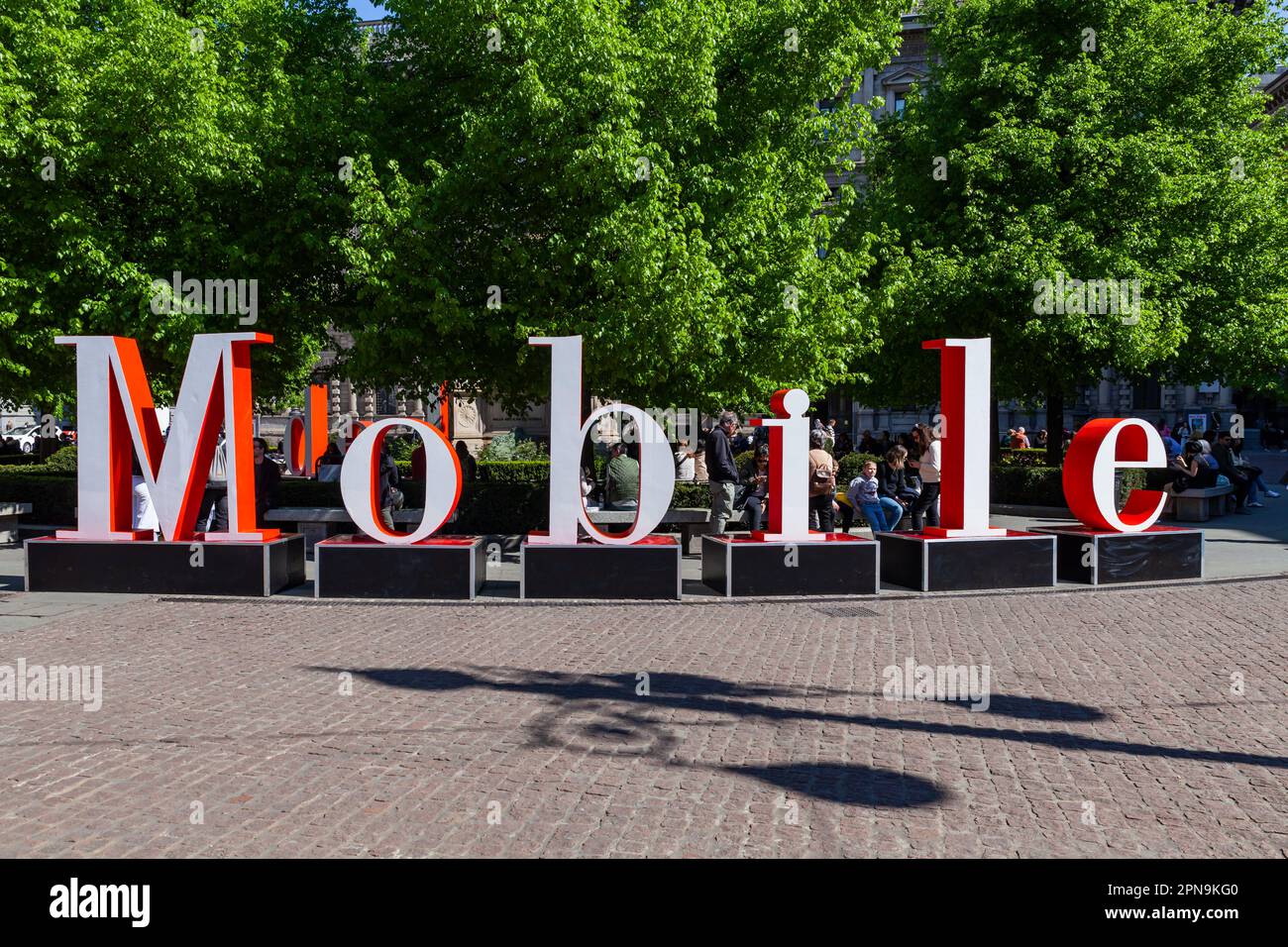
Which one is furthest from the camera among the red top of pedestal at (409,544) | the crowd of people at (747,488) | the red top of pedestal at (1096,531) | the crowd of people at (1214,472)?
the crowd of people at (1214,472)

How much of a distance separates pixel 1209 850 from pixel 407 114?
17944 mm

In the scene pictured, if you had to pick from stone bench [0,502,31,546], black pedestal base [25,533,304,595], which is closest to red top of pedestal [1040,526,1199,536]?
black pedestal base [25,533,304,595]

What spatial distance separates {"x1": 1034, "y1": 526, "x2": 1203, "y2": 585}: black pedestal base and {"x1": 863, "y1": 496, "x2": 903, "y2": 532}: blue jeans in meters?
2.77

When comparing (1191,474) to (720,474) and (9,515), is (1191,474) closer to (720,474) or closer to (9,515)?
(720,474)

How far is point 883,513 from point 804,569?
13.8ft

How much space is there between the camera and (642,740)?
22.9ft

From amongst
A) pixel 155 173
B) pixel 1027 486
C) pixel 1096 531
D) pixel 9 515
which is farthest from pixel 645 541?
pixel 1027 486

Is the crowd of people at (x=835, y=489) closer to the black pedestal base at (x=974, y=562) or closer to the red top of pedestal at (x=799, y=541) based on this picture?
the black pedestal base at (x=974, y=562)

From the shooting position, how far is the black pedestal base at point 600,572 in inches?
506

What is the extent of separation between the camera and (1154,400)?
5609cm

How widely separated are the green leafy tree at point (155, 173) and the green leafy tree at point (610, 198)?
154 centimetres

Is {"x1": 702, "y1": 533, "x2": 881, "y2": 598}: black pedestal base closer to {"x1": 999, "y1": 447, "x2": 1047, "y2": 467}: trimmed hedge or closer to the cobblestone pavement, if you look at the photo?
the cobblestone pavement

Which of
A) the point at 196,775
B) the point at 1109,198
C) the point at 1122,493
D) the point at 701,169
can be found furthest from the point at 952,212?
the point at 196,775

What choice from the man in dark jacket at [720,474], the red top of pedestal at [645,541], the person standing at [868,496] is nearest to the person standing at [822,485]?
the person standing at [868,496]
